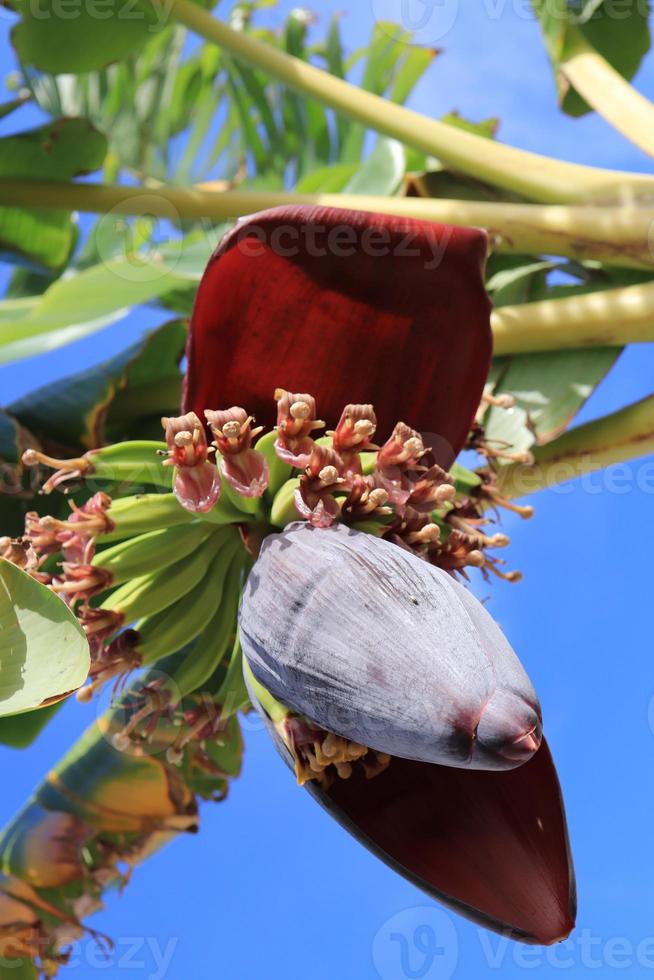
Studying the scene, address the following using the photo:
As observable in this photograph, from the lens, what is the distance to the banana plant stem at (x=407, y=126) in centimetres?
147

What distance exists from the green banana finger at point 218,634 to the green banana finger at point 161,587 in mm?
43

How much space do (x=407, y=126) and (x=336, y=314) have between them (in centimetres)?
61

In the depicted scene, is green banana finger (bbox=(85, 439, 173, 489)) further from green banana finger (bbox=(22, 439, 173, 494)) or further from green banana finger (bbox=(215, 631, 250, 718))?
green banana finger (bbox=(215, 631, 250, 718))

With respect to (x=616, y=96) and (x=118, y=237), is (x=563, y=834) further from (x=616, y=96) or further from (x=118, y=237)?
(x=118, y=237)

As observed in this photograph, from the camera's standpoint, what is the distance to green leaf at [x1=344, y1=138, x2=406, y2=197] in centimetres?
162

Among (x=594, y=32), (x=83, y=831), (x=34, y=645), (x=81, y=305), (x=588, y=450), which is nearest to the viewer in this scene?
(x=34, y=645)

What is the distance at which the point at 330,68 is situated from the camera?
A: 211cm

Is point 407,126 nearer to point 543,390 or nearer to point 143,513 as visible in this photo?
point 543,390

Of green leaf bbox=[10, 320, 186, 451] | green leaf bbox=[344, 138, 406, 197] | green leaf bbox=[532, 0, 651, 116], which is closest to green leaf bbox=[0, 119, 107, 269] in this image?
green leaf bbox=[10, 320, 186, 451]

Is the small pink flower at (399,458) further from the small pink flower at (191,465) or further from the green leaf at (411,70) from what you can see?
the green leaf at (411,70)

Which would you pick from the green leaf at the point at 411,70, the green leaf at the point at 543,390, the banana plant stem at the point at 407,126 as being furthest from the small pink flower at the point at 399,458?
the green leaf at the point at 411,70

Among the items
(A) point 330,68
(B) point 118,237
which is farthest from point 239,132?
(B) point 118,237

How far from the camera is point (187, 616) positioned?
1.10m

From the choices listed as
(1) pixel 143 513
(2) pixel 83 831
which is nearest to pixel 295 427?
(1) pixel 143 513
